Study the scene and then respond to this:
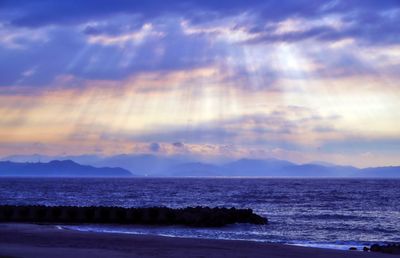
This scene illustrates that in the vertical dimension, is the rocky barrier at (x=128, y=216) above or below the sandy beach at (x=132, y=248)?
above

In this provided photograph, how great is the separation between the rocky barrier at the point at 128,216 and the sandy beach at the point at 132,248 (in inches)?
530

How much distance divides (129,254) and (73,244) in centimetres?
449

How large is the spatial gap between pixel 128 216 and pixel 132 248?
20523mm

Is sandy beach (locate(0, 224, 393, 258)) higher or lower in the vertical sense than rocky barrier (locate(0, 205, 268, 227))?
lower

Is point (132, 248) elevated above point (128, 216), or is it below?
below

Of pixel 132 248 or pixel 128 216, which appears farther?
pixel 128 216

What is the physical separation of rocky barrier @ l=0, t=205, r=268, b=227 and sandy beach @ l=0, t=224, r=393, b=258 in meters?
13.5

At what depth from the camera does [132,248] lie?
24.1 metres

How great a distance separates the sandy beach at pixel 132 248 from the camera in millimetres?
21594

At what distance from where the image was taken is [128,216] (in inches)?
1747

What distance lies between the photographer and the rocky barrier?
43.1 meters

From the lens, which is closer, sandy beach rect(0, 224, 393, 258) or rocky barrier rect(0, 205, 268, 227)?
sandy beach rect(0, 224, 393, 258)

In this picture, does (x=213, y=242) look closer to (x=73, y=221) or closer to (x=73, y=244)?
(x=73, y=244)

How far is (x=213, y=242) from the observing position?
27.8 metres
